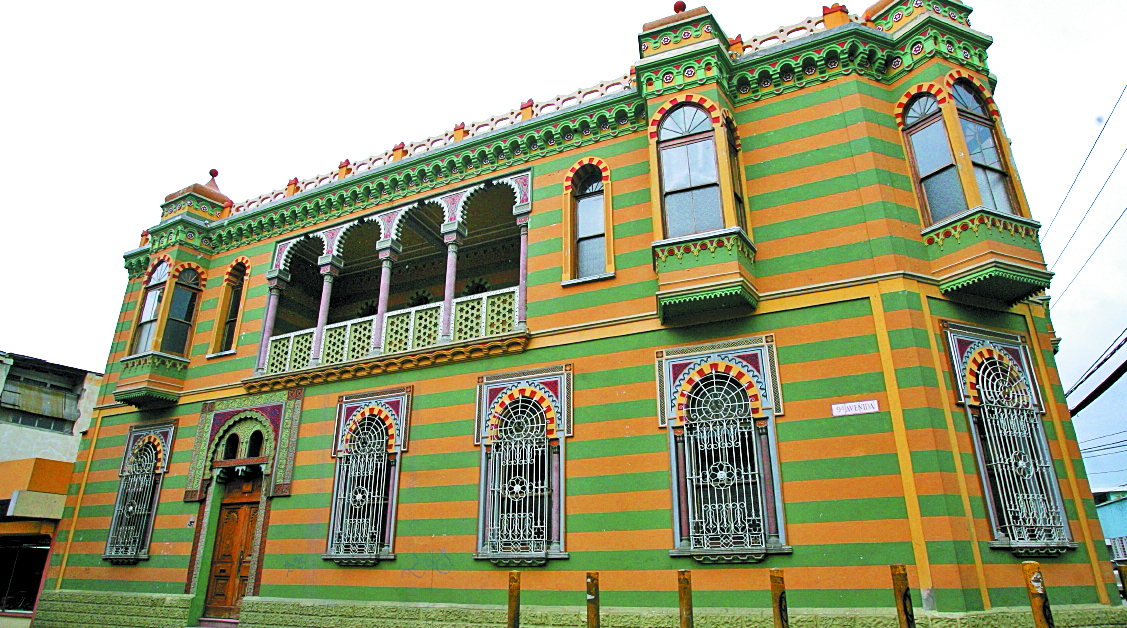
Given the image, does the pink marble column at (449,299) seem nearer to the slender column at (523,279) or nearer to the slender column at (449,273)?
the slender column at (449,273)

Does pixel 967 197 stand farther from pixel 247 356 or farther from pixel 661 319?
pixel 247 356

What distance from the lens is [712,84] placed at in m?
12.1

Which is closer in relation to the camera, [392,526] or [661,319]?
[661,319]

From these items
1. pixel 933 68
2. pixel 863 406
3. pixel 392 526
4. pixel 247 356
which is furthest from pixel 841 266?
pixel 247 356

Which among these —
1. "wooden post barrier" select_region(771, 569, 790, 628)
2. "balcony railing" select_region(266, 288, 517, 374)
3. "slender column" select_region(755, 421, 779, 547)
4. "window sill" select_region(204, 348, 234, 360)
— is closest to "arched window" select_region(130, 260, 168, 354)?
"window sill" select_region(204, 348, 234, 360)

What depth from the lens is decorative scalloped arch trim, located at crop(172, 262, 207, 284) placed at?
1762 centimetres

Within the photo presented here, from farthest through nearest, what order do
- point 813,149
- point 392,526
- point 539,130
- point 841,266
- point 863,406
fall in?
point 539,130
point 392,526
point 813,149
point 841,266
point 863,406

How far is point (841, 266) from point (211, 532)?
13851 millimetres

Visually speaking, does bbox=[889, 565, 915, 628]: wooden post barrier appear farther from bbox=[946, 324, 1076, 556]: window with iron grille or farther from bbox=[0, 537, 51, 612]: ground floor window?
bbox=[0, 537, 51, 612]: ground floor window

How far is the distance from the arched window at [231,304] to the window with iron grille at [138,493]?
94.4 inches

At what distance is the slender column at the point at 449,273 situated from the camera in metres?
13.9

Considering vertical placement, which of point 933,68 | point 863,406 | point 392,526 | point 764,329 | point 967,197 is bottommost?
point 392,526

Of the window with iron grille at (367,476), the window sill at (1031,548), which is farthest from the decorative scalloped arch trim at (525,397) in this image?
the window sill at (1031,548)

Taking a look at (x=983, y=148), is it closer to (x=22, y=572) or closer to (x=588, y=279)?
(x=588, y=279)
